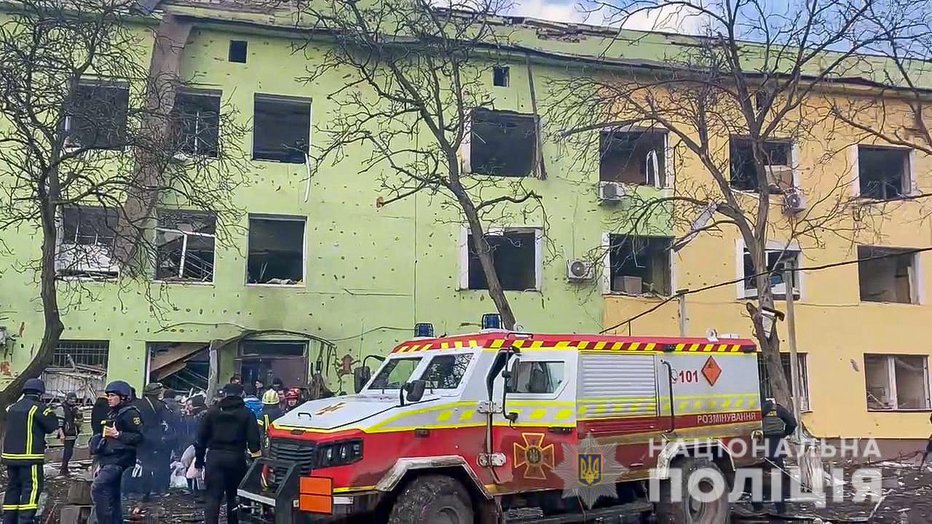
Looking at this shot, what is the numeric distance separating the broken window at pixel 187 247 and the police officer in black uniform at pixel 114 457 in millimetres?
7789

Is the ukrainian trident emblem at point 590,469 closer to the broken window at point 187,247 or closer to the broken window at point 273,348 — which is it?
the broken window at point 273,348

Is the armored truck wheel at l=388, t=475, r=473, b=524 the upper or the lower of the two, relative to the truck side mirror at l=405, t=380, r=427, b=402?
lower

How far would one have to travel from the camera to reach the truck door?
27.5 ft

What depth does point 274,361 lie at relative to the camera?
16562mm

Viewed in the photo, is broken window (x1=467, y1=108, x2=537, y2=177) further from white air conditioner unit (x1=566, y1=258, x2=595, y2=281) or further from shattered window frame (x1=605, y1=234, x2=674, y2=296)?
shattered window frame (x1=605, y1=234, x2=674, y2=296)

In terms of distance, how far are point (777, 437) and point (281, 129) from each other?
1240 cm

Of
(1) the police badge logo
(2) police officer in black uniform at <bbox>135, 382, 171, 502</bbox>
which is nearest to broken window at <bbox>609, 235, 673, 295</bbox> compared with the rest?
(1) the police badge logo

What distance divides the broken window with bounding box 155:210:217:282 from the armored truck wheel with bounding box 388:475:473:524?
10124 mm

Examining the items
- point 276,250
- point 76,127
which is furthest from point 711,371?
point 276,250

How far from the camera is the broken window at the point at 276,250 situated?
17.1m

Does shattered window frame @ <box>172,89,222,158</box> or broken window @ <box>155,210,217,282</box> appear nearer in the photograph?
shattered window frame @ <box>172,89,222,158</box>

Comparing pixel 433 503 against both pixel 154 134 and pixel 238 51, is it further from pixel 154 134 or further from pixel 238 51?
pixel 238 51

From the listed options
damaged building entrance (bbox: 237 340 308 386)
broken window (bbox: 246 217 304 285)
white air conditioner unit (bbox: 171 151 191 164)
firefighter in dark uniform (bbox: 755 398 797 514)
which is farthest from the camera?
broken window (bbox: 246 217 304 285)

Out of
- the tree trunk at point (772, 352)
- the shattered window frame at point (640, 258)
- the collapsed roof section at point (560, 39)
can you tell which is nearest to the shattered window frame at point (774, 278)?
the shattered window frame at point (640, 258)
